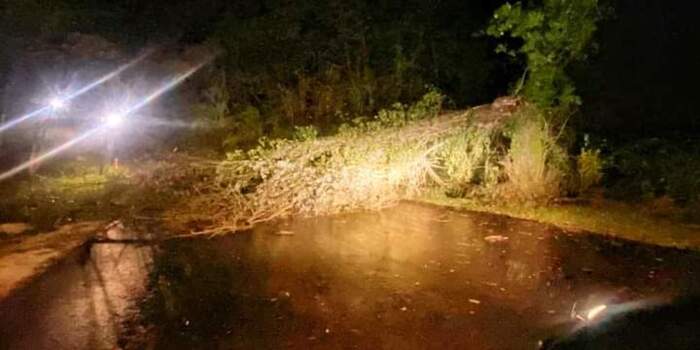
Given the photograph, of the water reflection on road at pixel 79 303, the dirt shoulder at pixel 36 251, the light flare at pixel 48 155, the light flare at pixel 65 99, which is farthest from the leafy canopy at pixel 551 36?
the light flare at pixel 65 99

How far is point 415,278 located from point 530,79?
4.70 meters

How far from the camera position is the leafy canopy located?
1020 centimetres

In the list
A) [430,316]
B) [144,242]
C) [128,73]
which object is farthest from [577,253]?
[128,73]

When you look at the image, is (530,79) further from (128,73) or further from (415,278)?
(128,73)

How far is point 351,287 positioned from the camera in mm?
6996

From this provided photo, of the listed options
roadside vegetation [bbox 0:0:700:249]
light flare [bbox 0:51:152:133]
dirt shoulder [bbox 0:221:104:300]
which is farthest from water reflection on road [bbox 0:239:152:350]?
light flare [bbox 0:51:152:133]

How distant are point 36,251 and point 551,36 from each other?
7.05 meters

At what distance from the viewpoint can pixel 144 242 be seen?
859 cm

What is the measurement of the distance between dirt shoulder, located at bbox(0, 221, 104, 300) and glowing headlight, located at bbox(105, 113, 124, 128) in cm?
520

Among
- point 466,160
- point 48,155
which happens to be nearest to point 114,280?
point 466,160

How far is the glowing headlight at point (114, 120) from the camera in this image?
1419 cm

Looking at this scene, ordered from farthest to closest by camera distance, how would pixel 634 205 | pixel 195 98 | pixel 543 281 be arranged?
pixel 195 98, pixel 634 205, pixel 543 281

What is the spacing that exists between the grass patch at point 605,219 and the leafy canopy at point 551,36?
1.79 metres

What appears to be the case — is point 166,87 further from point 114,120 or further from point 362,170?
point 362,170
